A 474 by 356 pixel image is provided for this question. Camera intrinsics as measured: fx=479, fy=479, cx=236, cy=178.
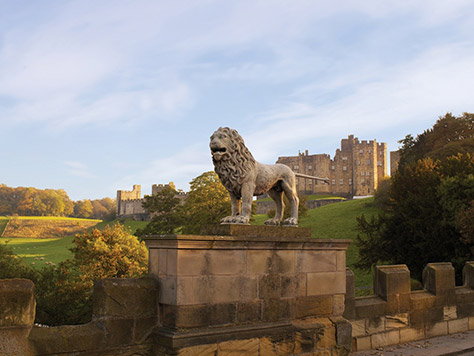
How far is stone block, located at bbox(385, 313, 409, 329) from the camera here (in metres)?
8.42

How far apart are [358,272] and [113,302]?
26.2 meters

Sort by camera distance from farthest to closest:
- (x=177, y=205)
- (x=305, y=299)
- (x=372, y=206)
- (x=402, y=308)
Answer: (x=372, y=206) < (x=177, y=205) < (x=402, y=308) < (x=305, y=299)

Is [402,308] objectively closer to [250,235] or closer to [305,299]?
[305,299]

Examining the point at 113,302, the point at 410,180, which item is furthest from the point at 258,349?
the point at 410,180

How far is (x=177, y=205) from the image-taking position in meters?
39.2

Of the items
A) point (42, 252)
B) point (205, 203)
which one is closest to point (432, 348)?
point (205, 203)

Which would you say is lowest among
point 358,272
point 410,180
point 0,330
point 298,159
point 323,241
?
point 358,272

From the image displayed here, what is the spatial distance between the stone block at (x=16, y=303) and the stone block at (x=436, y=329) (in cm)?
725

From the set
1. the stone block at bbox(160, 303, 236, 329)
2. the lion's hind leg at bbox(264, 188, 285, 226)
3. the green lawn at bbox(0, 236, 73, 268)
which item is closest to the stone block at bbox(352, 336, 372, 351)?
the lion's hind leg at bbox(264, 188, 285, 226)

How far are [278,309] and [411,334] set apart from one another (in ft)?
12.3

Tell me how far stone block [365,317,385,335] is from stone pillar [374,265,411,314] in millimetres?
234

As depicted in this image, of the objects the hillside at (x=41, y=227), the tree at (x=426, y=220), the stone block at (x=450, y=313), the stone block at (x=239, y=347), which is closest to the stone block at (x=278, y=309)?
the stone block at (x=239, y=347)

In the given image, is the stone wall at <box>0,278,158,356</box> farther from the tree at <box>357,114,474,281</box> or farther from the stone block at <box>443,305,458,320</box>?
the tree at <box>357,114,474,281</box>

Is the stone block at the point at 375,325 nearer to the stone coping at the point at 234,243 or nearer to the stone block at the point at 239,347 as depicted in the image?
the stone coping at the point at 234,243
